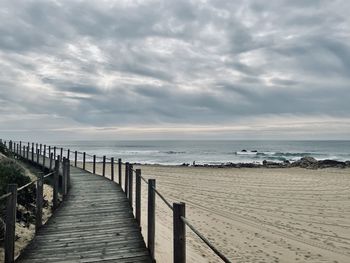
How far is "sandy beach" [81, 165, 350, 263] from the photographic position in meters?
8.80

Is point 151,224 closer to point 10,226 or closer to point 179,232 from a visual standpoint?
point 179,232

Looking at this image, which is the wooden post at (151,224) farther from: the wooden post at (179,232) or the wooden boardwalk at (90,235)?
the wooden post at (179,232)

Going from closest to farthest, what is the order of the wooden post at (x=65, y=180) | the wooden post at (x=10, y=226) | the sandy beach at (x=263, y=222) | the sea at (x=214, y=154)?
the wooden post at (x=10, y=226) < the sandy beach at (x=263, y=222) < the wooden post at (x=65, y=180) < the sea at (x=214, y=154)

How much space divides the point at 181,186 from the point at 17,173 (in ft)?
38.7

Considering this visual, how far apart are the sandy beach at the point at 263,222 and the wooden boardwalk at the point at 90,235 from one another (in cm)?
91

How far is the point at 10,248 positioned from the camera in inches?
238

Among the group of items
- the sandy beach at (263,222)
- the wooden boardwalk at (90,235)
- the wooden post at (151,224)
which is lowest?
the sandy beach at (263,222)

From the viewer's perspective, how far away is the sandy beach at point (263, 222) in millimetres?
8797

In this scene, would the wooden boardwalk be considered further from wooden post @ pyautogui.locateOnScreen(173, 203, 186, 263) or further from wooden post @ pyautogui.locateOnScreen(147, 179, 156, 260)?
wooden post @ pyautogui.locateOnScreen(173, 203, 186, 263)

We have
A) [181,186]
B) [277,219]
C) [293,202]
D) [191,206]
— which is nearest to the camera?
[277,219]

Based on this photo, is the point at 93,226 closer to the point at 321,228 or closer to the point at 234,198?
the point at 321,228

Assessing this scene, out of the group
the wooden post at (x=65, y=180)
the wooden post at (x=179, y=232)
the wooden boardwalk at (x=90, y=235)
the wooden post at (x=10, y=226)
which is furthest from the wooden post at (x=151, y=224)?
the wooden post at (x=65, y=180)

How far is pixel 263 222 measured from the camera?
12.2 meters

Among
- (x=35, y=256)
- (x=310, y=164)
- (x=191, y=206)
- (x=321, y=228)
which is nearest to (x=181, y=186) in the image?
(x=191, y=206)
